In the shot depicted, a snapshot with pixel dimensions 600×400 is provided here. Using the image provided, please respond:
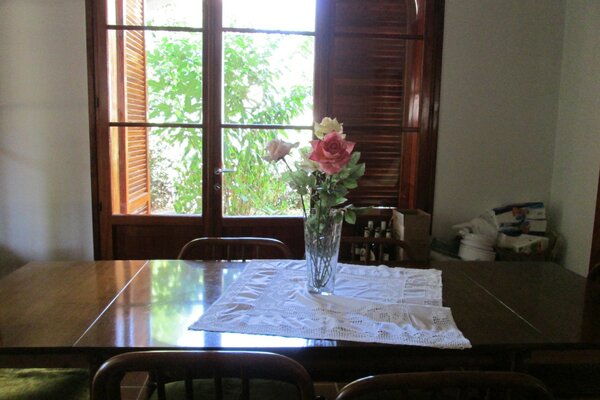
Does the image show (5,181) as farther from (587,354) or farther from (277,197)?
(587,354)

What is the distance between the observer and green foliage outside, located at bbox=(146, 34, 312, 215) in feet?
9.78

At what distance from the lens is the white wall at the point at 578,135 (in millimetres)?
2756

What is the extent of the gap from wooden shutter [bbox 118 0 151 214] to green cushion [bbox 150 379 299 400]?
1.84 m

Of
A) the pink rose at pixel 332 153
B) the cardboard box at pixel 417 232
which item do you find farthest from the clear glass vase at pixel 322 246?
the cardboard box at pixel 417 232

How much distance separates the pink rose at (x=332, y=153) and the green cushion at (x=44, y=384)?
91 cm

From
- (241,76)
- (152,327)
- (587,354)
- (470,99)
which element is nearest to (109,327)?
(152,327)

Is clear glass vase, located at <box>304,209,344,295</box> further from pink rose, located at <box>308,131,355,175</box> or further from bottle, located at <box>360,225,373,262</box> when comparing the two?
bottle, located at <box>360,225,373,262</box>

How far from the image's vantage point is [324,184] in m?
1.46

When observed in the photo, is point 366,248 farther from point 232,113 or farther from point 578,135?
point 578,135

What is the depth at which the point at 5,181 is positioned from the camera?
2.97 metres

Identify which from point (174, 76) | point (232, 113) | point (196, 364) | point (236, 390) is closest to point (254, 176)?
point (232, 113)

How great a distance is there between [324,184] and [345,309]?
36cm

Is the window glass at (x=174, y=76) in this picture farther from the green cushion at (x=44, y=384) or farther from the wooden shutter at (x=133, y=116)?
the green cushion at (x=44, y=384)

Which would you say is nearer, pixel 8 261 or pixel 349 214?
pixel 349 214
